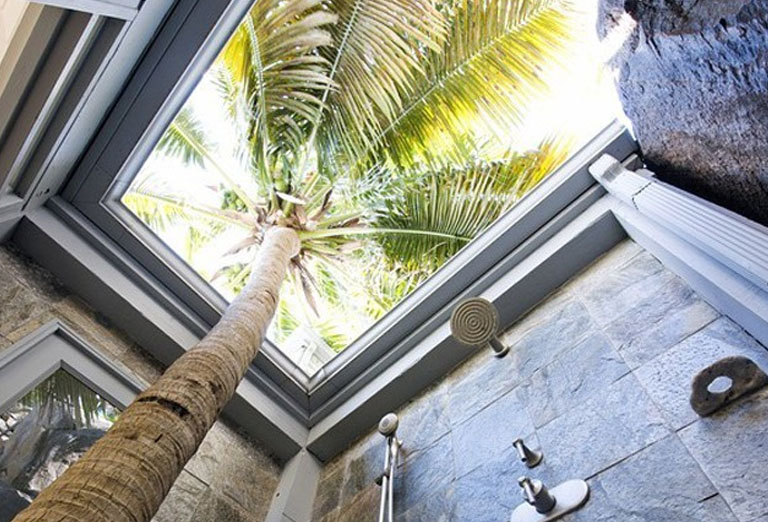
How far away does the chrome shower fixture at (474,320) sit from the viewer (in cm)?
200

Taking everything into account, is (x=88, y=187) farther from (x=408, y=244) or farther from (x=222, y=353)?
(x=408, y=244)

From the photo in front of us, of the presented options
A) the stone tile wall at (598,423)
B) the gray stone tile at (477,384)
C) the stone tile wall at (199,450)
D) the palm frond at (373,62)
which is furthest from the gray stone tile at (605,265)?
the stone tile wall at (199,450)

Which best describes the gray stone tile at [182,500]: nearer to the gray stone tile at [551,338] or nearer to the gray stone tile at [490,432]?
the gray stone tile at [490,432]

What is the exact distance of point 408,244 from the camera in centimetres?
373

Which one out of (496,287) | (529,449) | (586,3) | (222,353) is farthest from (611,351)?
(586,3)

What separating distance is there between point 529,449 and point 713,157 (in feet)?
4.15

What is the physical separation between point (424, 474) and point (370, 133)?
8.24ft

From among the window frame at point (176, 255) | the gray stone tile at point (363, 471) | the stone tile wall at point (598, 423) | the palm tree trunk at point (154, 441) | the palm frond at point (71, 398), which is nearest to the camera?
the palm tree trunk at point (154, 441)

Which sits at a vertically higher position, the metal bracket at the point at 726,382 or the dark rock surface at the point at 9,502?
the dark rock surface at the point at 9,502

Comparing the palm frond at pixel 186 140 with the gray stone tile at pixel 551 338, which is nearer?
the gray stone tile at pixel 551 338

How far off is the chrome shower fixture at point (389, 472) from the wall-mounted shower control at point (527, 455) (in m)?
0.59

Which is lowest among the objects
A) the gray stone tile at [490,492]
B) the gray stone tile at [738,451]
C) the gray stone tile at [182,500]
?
the gray stone tile at [738,451]

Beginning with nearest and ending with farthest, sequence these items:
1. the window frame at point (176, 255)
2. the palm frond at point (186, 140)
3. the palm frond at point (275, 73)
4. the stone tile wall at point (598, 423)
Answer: the stone tile wall at point (598, 423), the window frame at point (176, 255), the palm frond at point (275, 73), the palm frond at point (186, 140)

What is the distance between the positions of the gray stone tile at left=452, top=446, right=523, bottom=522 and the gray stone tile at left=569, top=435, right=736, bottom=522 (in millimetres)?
285
